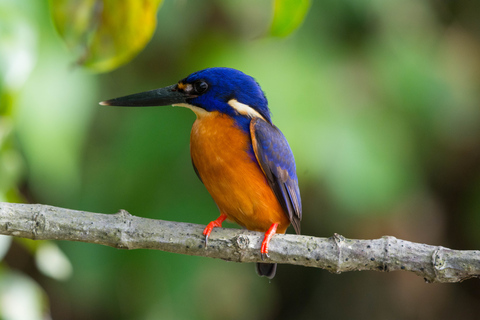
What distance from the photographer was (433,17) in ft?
13.5

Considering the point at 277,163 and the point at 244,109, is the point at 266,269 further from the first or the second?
the point at 244,109

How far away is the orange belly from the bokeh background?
3.58ft

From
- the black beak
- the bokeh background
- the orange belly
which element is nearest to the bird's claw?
the orange belly

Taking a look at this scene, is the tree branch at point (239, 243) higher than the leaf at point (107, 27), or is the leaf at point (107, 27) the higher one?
the leaf at point (107, 27)

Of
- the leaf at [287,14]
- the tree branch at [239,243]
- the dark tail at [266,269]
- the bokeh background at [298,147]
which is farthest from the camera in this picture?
the bokeh background at [298,147]

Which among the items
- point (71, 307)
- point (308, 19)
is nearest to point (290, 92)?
point (308, 19)

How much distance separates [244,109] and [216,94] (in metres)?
0.14

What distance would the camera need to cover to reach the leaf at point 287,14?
1221 millimetres

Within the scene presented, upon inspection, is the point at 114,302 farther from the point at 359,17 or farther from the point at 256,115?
the point at 359,17

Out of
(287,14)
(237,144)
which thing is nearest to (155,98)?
(237,144)

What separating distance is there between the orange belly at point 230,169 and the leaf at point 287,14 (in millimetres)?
966

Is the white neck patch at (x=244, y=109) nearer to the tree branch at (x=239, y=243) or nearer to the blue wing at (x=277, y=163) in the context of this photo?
the blue wing at (x=277, y=163)

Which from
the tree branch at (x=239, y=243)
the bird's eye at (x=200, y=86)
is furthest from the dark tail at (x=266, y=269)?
the bird's eye at (x=200, y=86)

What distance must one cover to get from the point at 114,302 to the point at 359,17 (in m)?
2.71
